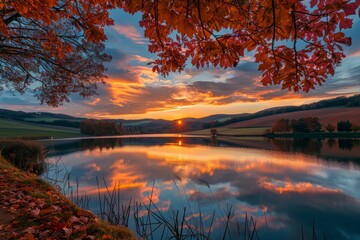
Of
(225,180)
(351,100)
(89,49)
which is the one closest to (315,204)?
(225,180)

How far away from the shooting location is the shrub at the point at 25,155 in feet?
52.2

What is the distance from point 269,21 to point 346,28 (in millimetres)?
1186

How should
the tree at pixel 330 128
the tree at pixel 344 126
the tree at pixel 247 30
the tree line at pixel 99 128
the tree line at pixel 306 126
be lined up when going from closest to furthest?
1. the tree at pixel 247 30
2. the tree at pixel 344 126
3. the tree line at pixel 306 126
4. the tree at pixel 330 128
5. the tree line at pixel 99 128

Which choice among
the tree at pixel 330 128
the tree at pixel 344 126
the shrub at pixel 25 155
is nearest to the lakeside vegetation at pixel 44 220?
the shrub at pixel 25 155

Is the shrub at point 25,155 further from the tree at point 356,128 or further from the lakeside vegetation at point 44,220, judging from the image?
the tree at point 356,128

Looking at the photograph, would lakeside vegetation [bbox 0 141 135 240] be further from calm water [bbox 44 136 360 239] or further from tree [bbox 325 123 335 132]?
tree [bbox 325 123 335 132]

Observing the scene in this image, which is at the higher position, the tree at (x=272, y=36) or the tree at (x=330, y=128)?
the tree at (x=272, y=36)

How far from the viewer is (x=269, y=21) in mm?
2488

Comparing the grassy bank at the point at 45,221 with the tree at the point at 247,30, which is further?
the grassy bank at the point at 45,221

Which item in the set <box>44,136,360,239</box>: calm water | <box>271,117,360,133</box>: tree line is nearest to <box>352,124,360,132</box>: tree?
<box>271,117,360,133</box>: tree line

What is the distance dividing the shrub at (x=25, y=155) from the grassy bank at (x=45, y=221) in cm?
1084

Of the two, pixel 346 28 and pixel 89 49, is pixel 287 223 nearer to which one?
pixel 346 28

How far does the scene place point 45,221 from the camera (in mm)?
4711

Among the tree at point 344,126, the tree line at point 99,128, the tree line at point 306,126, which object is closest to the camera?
the tree at point 344,126
